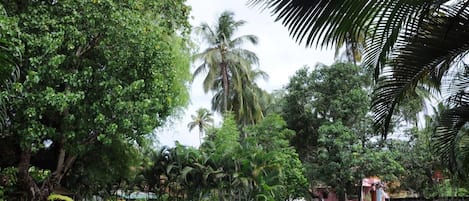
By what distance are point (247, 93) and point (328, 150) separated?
629 centimetres

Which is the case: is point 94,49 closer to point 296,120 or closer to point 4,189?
point 4,189

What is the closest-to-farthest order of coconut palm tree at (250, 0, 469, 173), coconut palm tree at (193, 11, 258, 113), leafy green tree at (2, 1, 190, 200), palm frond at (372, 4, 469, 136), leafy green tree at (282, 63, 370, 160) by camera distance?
1. coconut palm tree at (250, 0, 469, 173)
2. palm frond at (372, 4, 469, 136)
3. leafy green tree at (2, 1, 190, 200)
4. leafy green tree at (282, 63, 370, 160)
5. coconut palm tree at (193, 11, 258, 113)

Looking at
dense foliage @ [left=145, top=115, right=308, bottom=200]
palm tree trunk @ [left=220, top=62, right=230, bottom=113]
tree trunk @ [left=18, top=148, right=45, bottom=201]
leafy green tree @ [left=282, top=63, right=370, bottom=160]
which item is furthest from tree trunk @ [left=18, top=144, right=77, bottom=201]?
palm tree trunk @ [left=220, top=62, right=230, bottom=113]

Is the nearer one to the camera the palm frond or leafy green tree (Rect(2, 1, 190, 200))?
the palm frond

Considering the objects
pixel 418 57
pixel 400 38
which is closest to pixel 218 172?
pixel 418 57

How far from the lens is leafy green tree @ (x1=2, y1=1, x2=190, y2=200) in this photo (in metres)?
9.06

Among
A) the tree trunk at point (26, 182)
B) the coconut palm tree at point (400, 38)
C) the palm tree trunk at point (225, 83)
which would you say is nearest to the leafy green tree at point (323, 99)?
the palm tree trunk at point (225, 83)

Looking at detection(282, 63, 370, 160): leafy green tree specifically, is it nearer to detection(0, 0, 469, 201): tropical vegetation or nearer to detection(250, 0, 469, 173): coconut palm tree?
detection(0, 0, 469, 201): tropical vegetation

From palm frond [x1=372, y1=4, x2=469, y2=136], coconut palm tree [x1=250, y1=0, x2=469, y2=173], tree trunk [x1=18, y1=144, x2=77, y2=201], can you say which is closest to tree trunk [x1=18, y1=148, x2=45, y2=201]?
tree trunk [x1=18, y1=144, x2=77, y2=201]

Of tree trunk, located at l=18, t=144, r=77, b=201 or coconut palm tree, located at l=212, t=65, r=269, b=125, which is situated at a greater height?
coconut palm tree, located at l=212, t=65, r=269, b=125

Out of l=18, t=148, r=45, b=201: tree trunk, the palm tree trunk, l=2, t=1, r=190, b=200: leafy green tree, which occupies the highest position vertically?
the palm tree trunk

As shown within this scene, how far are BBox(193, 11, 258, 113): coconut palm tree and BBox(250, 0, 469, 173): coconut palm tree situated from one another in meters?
16.8

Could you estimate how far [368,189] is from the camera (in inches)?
923

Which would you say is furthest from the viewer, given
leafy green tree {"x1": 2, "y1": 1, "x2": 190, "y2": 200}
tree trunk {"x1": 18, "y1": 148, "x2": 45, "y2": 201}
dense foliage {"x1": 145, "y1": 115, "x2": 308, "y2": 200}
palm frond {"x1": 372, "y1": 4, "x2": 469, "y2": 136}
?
dense foliage {"x1": 145, "y1": 115, "x2": 308, "y2": 200}
